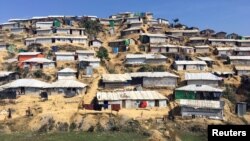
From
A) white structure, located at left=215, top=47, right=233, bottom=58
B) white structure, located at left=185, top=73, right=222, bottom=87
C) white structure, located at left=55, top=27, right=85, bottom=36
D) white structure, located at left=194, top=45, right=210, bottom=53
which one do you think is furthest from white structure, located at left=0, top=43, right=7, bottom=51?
white structure, located at left=215, top=47, right=233, bottom=58

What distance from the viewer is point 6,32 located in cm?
8769

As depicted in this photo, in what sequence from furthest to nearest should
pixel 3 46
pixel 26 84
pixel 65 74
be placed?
pixel 3 46, pixel 65 74, pixel 26 84

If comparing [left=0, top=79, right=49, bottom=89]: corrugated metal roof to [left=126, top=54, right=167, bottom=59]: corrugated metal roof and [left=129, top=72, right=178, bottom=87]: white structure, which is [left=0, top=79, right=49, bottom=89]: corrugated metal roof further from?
[left=126, top=54, right=167, bottom=59]: corrugated metal roof

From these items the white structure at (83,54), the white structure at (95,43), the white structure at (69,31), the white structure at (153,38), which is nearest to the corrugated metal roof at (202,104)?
the white structure at (83,54)

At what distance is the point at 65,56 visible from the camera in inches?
2694

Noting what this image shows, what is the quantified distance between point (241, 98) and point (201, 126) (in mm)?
13887

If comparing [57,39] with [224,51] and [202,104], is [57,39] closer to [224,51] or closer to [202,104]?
[224,51]

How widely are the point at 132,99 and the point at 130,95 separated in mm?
1187

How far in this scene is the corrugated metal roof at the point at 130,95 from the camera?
51.9m

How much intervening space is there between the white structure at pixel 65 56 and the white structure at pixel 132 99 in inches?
670

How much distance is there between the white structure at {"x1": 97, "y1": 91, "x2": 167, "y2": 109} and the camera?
51.5 meters

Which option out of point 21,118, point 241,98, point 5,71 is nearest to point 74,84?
point 21,118

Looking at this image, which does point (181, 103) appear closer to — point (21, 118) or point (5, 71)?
point (21, 118)

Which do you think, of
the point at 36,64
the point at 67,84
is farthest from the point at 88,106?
the point at 36,64
